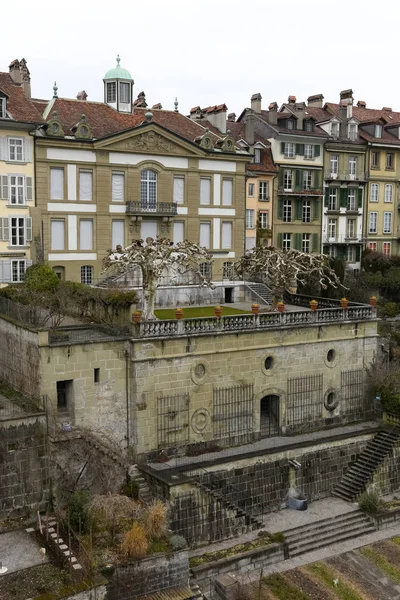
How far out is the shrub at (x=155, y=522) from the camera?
22531 mm

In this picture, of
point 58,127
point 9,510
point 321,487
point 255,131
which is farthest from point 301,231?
point 9,510

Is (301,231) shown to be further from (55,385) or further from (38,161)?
(55,385)

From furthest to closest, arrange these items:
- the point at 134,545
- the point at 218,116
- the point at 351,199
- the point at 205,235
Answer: the point at 351,199
the point at 218,116
the point at 205,235
the point at 134,545

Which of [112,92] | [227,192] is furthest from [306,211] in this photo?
[112,92]

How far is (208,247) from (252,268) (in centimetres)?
735

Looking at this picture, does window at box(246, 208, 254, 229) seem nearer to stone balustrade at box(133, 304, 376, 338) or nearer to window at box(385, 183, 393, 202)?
window at box(385, 183, 393, 202)

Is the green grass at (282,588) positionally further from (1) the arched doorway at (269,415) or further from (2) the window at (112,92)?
(2) the window at (112,92)

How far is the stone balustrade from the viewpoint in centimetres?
2800

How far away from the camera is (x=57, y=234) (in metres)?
40.1

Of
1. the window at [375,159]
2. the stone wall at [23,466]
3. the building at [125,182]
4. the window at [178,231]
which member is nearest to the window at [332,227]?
the window at [375,159]

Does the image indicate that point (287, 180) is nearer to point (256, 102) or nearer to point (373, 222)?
point (256, 102)

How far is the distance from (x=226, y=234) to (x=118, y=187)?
8359mm

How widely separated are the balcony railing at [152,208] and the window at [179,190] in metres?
0.71

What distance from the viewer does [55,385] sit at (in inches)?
1014
